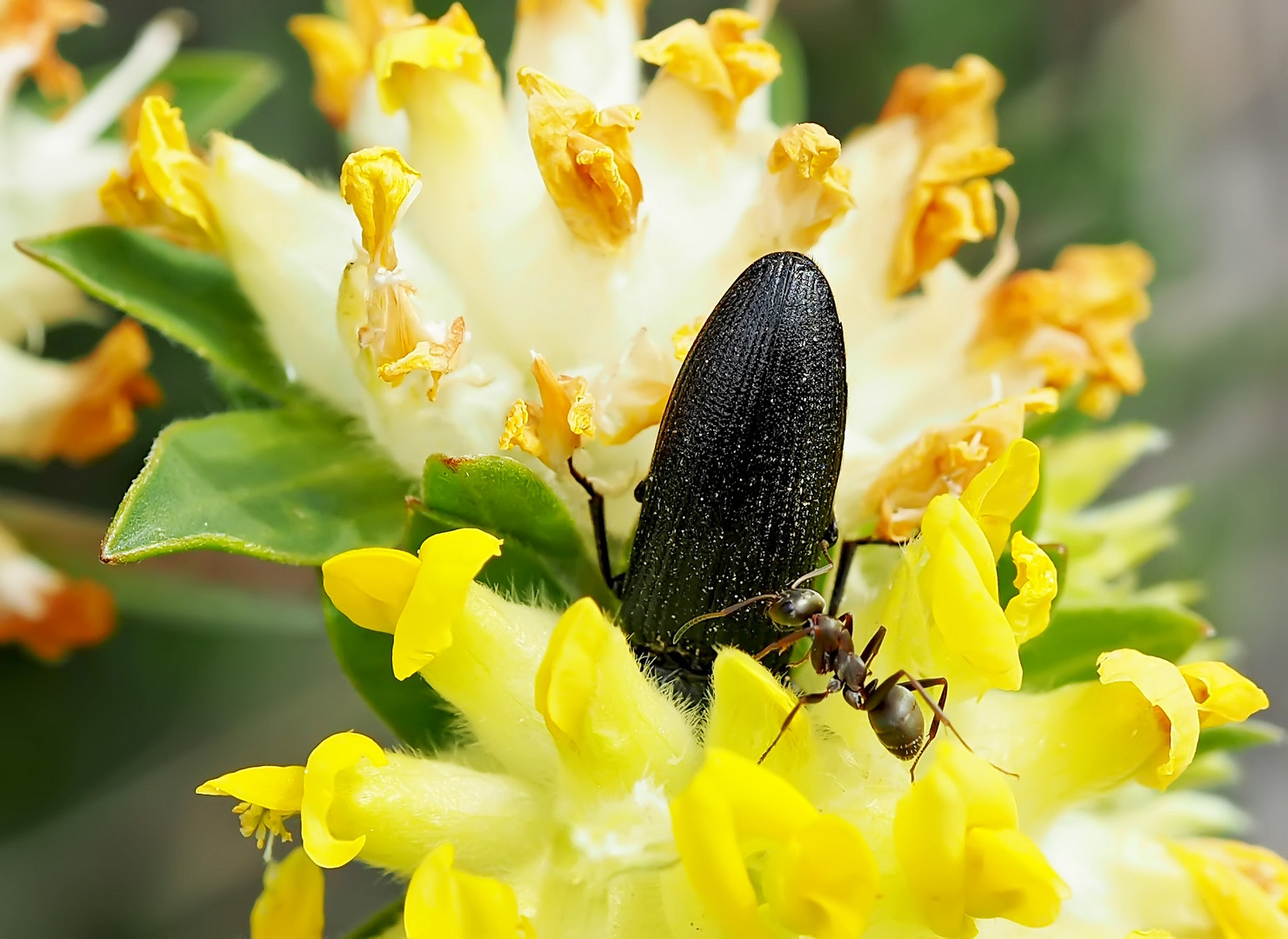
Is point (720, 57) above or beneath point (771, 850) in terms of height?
above

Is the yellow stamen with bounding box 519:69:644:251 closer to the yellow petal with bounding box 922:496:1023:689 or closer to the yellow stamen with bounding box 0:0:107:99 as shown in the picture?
the yellow petal with bounding box 922:496:1023:689

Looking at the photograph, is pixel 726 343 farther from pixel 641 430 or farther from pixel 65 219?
pixel 65 219

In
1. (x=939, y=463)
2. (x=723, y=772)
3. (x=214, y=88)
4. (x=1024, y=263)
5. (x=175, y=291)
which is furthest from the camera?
(x=1024, y=263)

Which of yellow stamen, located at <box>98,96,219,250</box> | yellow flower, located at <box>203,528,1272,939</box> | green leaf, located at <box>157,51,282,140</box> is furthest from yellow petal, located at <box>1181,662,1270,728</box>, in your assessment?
green leaf, located at <box>157,51,282,140</box>

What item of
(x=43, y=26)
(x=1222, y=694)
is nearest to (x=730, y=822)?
(x=1222, y=694)

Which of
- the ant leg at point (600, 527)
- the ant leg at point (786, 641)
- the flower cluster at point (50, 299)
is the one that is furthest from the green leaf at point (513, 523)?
the flower cluster at point (50, 299)

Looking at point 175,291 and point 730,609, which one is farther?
point 175,291

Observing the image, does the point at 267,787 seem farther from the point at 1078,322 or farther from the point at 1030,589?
the point at 1078,322

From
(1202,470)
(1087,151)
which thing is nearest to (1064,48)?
(1087,151)
